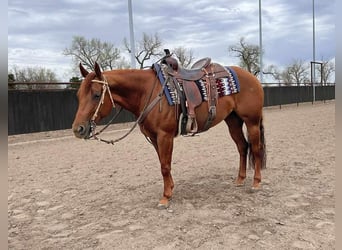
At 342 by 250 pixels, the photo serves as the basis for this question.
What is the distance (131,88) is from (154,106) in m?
0.33

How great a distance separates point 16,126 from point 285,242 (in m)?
8.30

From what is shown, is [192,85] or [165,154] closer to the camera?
[165,154]

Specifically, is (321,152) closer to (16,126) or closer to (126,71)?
(126,71)

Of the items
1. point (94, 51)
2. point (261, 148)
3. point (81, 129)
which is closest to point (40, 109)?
Answer: point (81, 129)

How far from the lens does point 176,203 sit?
3.55m

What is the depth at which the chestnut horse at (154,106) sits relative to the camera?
315 centimetres

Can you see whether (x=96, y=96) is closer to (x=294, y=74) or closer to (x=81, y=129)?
(x=81, y=129)

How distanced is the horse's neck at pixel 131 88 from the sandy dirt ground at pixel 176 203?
A: 1133 mm

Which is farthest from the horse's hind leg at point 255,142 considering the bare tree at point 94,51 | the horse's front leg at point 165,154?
the bare tree at point 94,51

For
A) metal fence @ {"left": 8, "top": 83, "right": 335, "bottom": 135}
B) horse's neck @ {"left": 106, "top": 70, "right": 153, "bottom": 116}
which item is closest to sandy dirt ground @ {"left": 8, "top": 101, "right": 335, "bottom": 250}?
horse's neck @ {"left": 106, "top": 70, "right": 153, "bottom": 116}

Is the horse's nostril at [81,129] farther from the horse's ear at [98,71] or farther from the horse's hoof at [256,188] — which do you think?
the horse's hoof at [256,188]

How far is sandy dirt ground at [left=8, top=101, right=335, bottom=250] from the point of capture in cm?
270

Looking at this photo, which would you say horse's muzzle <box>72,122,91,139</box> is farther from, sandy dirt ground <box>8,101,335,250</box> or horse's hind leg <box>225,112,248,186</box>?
horse's hind leg <box>225,112,248,186</box>

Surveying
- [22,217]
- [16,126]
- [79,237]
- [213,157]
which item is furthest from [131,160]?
[16,126]
